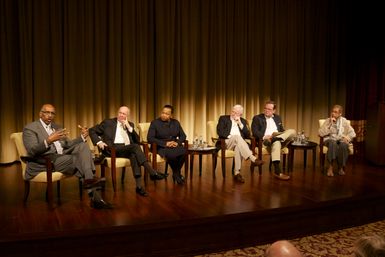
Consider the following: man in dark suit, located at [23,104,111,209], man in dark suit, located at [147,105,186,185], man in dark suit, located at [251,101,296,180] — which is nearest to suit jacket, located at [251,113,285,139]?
man in dark suit, located at [251,101,296,180]

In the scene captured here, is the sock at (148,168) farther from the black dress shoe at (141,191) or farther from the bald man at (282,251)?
the bald man at (282,251)

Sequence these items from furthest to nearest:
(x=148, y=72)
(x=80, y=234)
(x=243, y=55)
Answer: (x=243, y=55)
(x=148, y=72)
(x=80, y=234)

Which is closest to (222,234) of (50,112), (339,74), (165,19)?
(50,112)

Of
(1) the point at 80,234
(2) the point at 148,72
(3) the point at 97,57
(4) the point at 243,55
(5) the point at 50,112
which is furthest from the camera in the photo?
(4) the point at 243,55

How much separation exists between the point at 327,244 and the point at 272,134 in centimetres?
211

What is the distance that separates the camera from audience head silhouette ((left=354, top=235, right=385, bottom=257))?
4.78ft

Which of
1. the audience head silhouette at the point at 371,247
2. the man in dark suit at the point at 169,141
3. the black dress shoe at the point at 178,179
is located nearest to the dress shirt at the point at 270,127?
the man in dark suit at the point at 169,141

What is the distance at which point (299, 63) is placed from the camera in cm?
910

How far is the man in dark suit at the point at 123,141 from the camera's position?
488 cm

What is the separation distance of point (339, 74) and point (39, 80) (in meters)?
6.29

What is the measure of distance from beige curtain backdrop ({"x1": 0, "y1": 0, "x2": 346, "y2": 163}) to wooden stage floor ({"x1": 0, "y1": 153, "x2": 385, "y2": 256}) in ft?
5.86

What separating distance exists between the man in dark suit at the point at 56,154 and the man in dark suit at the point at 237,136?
6.51 feet

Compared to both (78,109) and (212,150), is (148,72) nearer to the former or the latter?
(78,109)

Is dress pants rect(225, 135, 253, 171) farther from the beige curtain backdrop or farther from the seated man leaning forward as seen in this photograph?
the beige curtain backdrop
